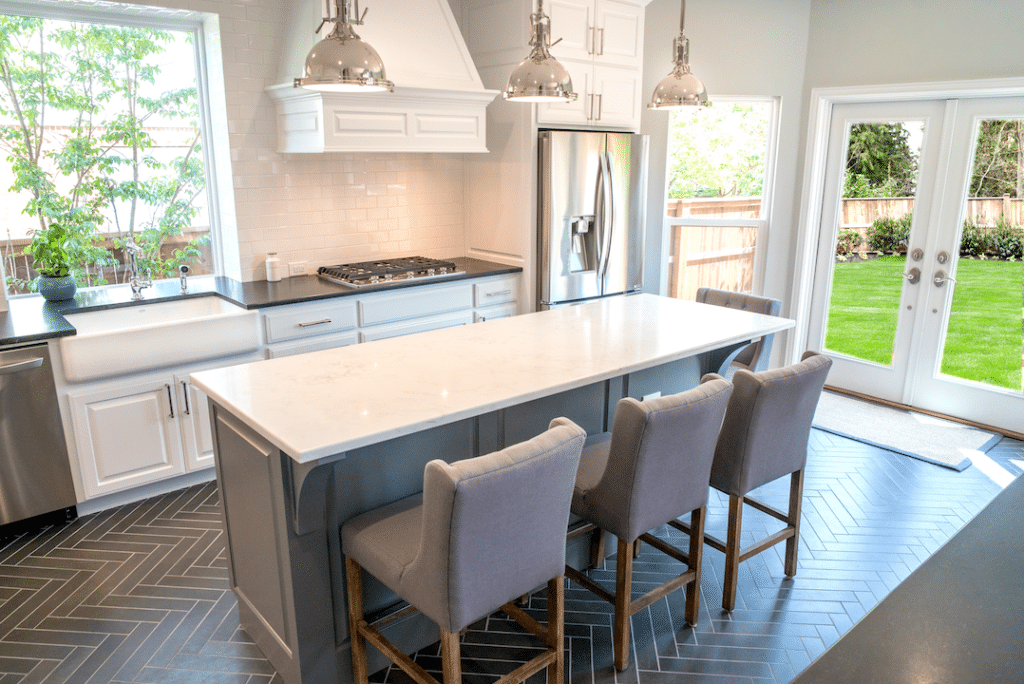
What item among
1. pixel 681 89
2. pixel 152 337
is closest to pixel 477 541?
pixel 681 89

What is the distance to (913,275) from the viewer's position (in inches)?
210

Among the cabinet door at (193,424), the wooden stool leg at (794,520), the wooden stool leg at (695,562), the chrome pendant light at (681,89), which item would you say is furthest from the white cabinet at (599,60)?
the wooden stool leg at (695,562)

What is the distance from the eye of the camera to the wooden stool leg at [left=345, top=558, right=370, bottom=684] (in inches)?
92.2

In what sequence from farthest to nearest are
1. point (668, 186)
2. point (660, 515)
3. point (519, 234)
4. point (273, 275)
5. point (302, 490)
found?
point (668, 186) → point (519, 234) → point (273, 275) → point (660, 515) → point (302, 490)

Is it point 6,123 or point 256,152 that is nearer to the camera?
point 6,123

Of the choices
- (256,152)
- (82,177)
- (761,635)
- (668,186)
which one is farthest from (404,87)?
(761,635)

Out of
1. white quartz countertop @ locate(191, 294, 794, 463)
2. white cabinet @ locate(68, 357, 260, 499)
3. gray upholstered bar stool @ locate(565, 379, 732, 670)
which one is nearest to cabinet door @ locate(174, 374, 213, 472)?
white cabinet @ locate(68, 357, 260, 499)

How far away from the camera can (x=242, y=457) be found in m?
2.44

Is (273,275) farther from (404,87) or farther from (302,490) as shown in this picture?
(302,490)

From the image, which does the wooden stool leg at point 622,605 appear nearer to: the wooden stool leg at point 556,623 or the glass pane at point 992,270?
the wooden stool leg at point 556,623

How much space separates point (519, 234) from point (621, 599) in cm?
302

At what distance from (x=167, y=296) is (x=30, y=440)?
3.68ft

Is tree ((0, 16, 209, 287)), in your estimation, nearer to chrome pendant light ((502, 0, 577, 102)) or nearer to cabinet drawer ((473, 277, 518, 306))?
cabinet drawer ((473, 277, 518, 306))

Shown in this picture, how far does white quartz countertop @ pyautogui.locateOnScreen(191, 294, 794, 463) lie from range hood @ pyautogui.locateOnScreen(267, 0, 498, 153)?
1.74 m
